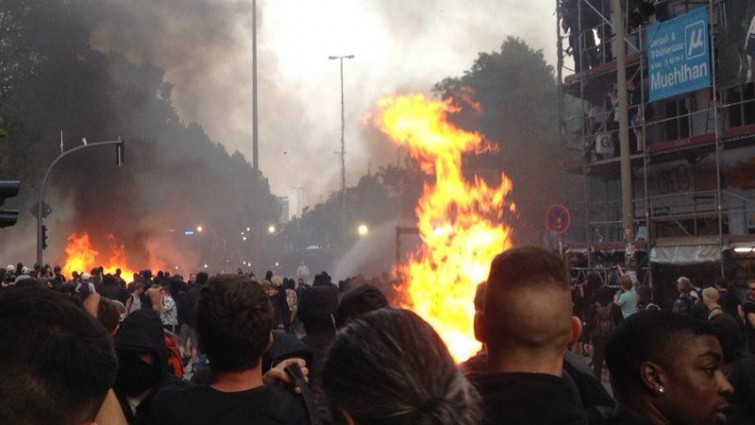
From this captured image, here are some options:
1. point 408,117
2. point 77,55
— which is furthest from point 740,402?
point 77,55

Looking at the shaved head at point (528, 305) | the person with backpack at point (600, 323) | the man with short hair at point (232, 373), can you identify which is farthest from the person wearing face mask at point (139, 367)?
the person with backpack at point (600, 323)

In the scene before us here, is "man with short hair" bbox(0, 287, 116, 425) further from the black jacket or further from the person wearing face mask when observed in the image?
the person wearing face mask

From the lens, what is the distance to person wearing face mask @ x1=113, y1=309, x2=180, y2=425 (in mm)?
3828

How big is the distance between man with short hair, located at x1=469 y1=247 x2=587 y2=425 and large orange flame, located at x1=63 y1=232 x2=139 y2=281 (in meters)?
45.2

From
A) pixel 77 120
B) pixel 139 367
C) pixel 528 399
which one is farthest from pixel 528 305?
pixel 77 120

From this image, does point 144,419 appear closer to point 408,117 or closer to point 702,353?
point 702,353

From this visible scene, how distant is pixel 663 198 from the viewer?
23.6 m

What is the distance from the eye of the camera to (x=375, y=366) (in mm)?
1928

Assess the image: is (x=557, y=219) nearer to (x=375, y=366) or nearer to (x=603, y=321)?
(x=603, y=321)

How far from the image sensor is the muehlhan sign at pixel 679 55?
2050 centimetres

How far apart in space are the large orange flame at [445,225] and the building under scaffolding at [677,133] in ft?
9.81

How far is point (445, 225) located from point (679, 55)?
837 centimetres

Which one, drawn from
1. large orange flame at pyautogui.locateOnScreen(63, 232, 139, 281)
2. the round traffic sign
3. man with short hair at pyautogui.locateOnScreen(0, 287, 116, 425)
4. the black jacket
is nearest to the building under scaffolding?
the round traffic sign

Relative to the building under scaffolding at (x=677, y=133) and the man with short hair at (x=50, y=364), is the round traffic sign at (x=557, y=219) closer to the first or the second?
the building under scaffolding at (x=677, y=133)
